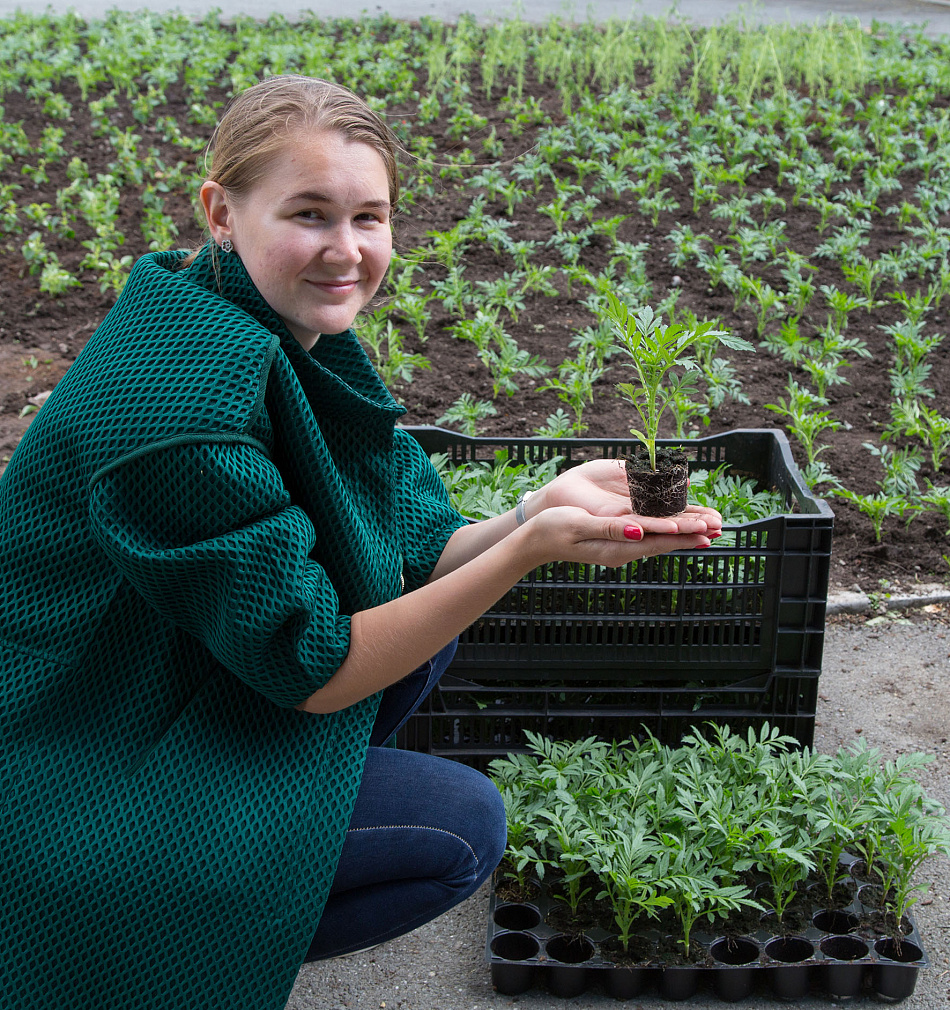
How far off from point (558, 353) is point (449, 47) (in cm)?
596

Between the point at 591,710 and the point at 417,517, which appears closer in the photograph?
the point at 417,517

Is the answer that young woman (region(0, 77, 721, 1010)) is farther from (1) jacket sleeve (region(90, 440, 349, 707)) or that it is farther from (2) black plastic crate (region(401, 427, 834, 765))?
(2) black plastic crate (region(401, 427, 834, 765))

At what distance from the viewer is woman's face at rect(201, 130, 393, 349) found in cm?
178

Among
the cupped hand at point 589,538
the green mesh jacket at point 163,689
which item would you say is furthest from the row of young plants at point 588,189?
the green mesh jacket at point 163,689

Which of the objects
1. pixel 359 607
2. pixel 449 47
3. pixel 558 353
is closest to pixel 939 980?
pixel 359 607

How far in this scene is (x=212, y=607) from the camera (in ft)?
5.33

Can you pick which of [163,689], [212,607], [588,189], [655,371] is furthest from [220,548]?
[588,189]

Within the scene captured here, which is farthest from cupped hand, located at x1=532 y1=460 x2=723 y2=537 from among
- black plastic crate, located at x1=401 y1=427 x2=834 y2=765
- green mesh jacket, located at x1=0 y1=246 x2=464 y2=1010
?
green mesh jacket, located at x1=0 y1=246 x2=464 y2=1010

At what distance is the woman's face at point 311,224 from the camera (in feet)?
5.83

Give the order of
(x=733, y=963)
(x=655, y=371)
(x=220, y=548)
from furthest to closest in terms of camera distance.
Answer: (x=733, y=963) < (x=655, y=371) < (x=220, y=548)

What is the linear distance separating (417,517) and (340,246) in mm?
664

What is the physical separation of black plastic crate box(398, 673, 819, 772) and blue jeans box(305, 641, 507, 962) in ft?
2.03

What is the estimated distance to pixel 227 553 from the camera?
1568mm

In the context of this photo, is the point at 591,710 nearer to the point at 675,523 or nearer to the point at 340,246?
the point at 675,523
